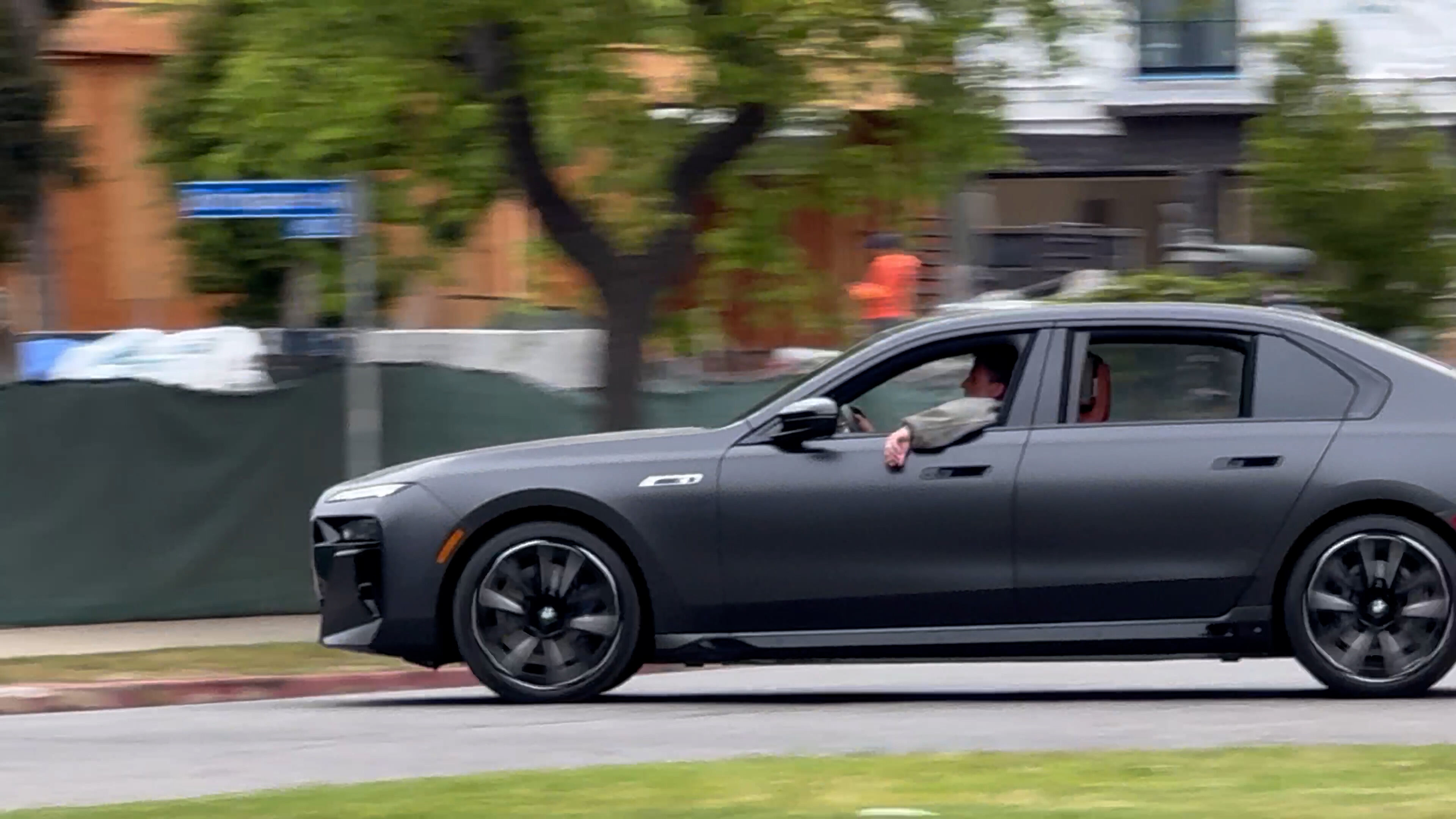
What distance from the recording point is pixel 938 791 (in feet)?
22.3

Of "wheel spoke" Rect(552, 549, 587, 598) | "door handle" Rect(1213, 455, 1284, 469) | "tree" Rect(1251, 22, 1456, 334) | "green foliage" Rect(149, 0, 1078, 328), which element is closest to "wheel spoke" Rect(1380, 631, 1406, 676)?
"door handle" Rect(1213, 455, 1284, 469)

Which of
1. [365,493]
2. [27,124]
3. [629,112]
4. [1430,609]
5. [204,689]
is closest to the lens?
[1430,609]

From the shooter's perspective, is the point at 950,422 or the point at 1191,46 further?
the point at 1191,46

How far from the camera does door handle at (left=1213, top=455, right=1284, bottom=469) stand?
9.39m

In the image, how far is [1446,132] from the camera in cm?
2378

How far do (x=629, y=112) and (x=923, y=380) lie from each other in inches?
140

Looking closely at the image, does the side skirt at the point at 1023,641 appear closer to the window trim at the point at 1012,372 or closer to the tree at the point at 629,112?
the window trim at the point at 1012,372

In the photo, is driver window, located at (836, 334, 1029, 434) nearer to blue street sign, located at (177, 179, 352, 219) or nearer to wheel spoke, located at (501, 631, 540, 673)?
wheel spoke, located at (501, 631, 540, 673)

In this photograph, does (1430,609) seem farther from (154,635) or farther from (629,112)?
(154,635)

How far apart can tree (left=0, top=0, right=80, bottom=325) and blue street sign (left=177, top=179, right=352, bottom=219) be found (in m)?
6.02

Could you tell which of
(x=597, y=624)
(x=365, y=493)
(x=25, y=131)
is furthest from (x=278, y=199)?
(x=25, y=131)

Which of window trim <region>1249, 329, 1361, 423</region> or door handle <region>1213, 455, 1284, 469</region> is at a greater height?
window trim <region>1249, 329, 1361, 423</region>

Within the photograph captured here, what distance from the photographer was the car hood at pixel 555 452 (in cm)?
968

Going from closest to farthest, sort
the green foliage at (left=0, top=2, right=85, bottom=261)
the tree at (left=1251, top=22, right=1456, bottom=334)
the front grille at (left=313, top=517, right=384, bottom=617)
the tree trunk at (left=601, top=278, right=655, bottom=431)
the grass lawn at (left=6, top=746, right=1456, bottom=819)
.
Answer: the grass lawn at (left=6, top=746, right=1456, bottom=819) < the front grille at (left=313, top=517, right=384, bottom=617) < the tree trunk at (left=601, top=278, right=655, bottom=431) < the tree at (left=1251, top=22, right=1456, bottom=334) < the green foliage at (left=0, top=2, right=85, bottom=261)
